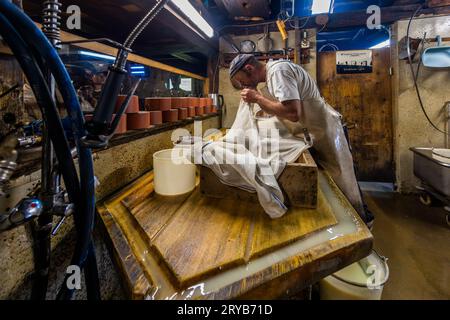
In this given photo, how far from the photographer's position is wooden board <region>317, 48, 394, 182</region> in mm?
3615

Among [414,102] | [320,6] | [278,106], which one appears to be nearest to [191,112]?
[278,106]

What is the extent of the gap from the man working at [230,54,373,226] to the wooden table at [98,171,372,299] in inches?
22.5

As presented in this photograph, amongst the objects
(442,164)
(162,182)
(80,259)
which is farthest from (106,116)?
(442,164)

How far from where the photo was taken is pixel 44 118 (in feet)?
2.06

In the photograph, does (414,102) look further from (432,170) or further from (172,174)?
(172,174)

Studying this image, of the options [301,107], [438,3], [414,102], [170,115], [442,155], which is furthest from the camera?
[414,102]

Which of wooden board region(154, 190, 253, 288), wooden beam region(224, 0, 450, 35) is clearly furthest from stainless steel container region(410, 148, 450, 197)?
wooden board region(154, 190, 253, 288)

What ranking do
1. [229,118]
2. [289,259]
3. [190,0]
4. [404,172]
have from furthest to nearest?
[229,118], [404,172], [190,0], [289,259]

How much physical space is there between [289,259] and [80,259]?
700 mm

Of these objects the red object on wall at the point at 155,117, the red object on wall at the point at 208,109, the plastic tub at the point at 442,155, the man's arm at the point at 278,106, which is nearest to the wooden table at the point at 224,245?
the man's arm at the point at 278,106

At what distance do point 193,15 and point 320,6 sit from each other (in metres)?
2.12

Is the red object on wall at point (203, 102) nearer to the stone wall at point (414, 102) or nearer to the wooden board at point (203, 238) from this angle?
the wooden board at point (203, 238)

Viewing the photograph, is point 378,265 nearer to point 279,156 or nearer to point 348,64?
point 279,156

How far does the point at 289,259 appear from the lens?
0.77 m
